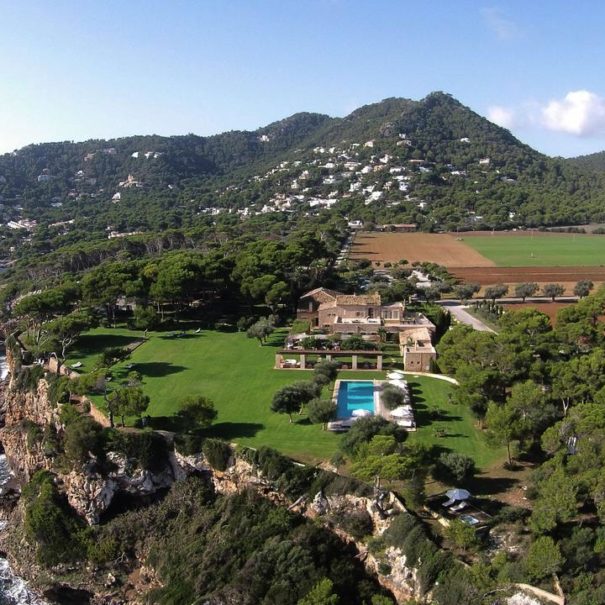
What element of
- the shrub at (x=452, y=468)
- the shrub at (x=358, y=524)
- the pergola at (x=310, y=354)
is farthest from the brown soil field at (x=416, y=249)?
the shrub at (x=358, y=524)

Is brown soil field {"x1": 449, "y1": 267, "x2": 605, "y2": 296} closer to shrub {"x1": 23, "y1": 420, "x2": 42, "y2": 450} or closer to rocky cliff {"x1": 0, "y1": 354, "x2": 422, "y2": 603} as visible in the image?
rocky cliff {"x1": 0, "y1": 354, "x2": 422, "y2": 603}

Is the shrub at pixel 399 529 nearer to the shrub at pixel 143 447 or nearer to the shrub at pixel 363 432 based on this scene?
the shrub at pixel 363 432

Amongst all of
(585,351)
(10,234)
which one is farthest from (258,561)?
(10,234)

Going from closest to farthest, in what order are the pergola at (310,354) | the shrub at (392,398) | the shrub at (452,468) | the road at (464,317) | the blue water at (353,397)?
A: 1. the shrub at (452,468)
2. the shrub at (392,398)
3. the blue water at (353,397)
4. the pergola at (310,354)
5. the road at (464,317)

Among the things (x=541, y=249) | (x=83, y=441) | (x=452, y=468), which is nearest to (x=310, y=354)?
(x=83, y=441)

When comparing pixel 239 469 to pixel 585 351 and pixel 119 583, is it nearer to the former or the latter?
pixel 119 583

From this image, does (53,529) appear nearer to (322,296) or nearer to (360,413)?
(360,413)
